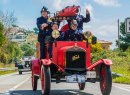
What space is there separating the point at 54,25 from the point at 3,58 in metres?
60.8

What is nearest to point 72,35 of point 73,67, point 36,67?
point 73,67

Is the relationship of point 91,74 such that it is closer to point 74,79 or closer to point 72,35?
point 74,79

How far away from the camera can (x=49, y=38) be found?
8.74 meters

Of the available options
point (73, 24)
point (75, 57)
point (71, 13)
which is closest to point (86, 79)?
point (75, 57)

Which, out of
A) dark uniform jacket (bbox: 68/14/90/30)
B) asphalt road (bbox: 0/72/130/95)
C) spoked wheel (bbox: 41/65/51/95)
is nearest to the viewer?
spoked wheel (bbox: 41/65/51/95)

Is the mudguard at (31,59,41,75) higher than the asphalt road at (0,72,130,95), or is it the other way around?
the mudguard at (31,59,41,75)

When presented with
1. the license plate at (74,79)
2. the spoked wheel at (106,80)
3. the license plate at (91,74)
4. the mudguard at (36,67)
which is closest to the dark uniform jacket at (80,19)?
the mudguard at (36,67)

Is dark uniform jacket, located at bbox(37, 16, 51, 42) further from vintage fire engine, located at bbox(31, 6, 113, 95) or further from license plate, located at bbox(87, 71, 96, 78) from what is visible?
license plate, located at bbox(87, 71, 96, 78)

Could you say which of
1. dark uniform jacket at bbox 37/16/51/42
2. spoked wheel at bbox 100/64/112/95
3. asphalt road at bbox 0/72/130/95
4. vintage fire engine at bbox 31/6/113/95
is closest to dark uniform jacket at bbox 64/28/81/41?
vintage fire engine at bbox 31/6/113/95

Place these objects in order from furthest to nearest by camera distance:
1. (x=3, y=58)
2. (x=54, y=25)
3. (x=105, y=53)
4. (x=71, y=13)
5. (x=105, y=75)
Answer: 1. (x=3, y=58)
2. (x=105, y=53)
3. (x=71, y=13)
4. (x=54, y=25)
5. (x=105, y=75)

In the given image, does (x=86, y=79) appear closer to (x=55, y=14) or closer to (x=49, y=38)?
(x=49, y=38)

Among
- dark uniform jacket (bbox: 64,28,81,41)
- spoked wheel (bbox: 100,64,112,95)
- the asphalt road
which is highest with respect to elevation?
dark uniform jacket (bbox: 64,28,81,41)

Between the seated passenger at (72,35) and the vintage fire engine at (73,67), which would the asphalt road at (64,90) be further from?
the seated passenger at (72,35)

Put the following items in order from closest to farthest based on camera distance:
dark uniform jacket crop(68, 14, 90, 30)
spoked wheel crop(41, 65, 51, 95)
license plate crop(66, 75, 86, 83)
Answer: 1. spoked wheel crop(41, 65, 51, 95)
2. license plate crop(66, 75, 86, 83)
3. dark uniform jacket crop(68, 14, 90, 30)
